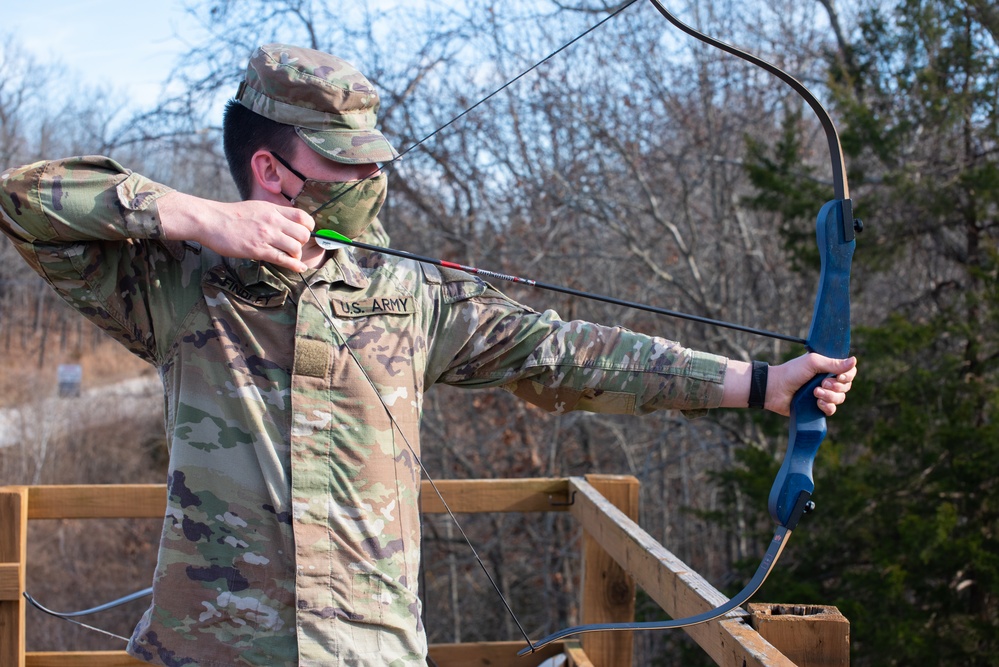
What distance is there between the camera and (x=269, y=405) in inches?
68.3

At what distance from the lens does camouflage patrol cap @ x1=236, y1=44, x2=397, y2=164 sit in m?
1.85

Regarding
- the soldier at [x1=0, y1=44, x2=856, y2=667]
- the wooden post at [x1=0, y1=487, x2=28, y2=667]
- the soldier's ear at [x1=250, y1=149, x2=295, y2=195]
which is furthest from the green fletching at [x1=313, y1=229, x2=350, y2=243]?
the wooden post at [x1=0, y1=487, x2=28, y2=667]

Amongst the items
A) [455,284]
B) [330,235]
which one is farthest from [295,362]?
[455,284]

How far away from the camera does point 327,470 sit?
1.72 m

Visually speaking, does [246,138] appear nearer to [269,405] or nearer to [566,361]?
[269,405]

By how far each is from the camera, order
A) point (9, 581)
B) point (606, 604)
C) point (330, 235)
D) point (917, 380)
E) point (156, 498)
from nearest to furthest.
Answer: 1. point (330, 235)
2. point (9, 581)
3. point (606, 604)
4. point (156, 498)
5. point (917, 380)

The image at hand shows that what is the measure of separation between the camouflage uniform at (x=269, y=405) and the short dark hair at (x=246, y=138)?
0.79 feet

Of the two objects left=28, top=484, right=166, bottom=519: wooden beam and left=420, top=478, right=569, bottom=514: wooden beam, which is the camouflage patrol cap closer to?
left=420, top=478, right=569, bottom=514: wooden beam

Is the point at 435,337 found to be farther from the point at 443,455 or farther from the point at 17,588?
the point at 443,455

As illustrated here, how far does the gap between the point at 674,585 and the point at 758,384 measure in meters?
0.44

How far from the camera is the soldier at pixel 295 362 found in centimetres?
167

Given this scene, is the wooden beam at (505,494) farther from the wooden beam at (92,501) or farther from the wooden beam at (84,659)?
the wooden beam at (84,659)

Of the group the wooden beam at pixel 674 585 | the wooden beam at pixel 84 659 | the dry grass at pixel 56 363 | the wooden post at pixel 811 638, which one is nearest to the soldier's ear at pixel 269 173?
the wooden beam at pixel 674 585

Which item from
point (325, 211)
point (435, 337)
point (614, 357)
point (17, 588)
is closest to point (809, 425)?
point (614, 357)
